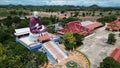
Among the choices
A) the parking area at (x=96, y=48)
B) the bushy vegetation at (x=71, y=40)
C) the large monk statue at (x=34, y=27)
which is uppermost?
the large monk statue at (x=34, y=27)

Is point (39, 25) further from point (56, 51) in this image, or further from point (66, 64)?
point (66, 64)

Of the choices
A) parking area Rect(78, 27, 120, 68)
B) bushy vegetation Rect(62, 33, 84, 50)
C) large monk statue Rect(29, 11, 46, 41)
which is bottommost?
parking area Rect(78, 27, 120, 68)

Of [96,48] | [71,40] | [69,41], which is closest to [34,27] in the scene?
[69,41]

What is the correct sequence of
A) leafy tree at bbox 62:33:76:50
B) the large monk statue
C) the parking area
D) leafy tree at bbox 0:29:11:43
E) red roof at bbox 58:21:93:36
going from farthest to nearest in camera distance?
red roof at bbox 58:21:93:36 < leafy tree at bbox 0:29:11:43 < leafy tree at bbox 62:33:76:50 < the large monk statue < the parking area

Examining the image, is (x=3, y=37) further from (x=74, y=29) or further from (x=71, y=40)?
(x=74, y=29)

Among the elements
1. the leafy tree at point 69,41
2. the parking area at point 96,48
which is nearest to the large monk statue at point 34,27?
the leafy tree at point 69,41

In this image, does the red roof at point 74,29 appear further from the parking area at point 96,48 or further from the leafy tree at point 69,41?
the leafy tree at point 69,41

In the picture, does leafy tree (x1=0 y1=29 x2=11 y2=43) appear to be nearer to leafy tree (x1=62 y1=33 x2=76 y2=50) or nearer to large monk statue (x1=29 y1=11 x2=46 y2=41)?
large monk statue (x1=29 y1=11 x2=46 y2=41)

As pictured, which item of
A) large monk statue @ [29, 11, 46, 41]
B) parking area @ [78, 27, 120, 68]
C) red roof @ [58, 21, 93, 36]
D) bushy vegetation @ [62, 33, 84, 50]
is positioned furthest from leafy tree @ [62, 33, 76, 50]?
red roof @ [58, 21, 93, 36]

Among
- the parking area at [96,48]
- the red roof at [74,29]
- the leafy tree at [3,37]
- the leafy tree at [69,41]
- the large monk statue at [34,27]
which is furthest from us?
the red roof at [74,29]
